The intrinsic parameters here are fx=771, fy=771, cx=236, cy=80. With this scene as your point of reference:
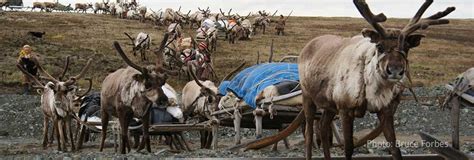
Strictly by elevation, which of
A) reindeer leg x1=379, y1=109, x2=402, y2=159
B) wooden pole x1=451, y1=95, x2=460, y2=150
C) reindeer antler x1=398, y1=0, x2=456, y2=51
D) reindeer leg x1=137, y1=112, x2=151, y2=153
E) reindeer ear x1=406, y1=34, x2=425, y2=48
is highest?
reindeer antler x1=398, y1=0, x2=456, y2=51

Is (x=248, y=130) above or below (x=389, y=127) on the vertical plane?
below

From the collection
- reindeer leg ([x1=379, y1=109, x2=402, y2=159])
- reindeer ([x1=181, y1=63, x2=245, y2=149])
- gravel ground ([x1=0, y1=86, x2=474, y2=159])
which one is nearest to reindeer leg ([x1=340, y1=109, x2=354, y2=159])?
reindeer leg ([x1=379, y1=109, x2=402, y2=159])

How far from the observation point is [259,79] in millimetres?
11500

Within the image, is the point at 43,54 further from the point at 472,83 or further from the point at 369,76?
the point at 369,76

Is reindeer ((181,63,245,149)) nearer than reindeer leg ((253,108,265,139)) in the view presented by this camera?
No

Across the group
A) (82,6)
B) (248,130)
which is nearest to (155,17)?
(82,6)

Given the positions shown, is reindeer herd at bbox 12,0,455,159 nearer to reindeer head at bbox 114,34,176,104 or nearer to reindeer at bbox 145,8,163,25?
reindeer head at bbox 114,34,176,104

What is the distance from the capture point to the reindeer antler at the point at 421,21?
591cm

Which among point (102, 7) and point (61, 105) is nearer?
point (61, 105)

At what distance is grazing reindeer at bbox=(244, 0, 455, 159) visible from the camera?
19.2ft

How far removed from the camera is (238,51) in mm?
43125

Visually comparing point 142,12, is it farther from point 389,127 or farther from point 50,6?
point 389,127

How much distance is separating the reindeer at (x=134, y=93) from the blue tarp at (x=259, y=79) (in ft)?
3.99

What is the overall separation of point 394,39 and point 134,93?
6277mm
